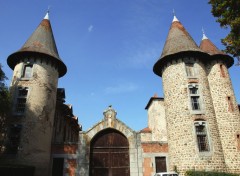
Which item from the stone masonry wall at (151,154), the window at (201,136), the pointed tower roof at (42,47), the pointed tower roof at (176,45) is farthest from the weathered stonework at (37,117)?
the window at (201,136)

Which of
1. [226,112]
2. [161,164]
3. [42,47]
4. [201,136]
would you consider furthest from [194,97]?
[42,47]

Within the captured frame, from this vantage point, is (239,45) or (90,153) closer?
(239,45)

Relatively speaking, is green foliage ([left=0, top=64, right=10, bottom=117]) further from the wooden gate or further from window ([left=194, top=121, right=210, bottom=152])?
window ([left=194, top=121, right=210, bottom=152])

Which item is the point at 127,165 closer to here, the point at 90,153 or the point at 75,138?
the point at 90,153

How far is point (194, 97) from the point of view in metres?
18.9

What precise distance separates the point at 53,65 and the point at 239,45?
15296 mm

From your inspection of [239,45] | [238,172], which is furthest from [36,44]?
[238,172]

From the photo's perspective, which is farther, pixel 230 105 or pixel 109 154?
pixel 230 105

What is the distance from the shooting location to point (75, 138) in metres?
31.4

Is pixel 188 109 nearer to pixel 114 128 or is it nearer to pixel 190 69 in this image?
pixel 190 69

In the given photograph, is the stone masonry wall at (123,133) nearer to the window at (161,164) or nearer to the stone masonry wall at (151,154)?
the stone masonry wall at (151,154)

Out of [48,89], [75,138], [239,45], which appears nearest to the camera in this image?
[239,45]

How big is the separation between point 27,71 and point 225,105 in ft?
56.8

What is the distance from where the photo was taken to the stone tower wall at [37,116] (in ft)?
55.3
